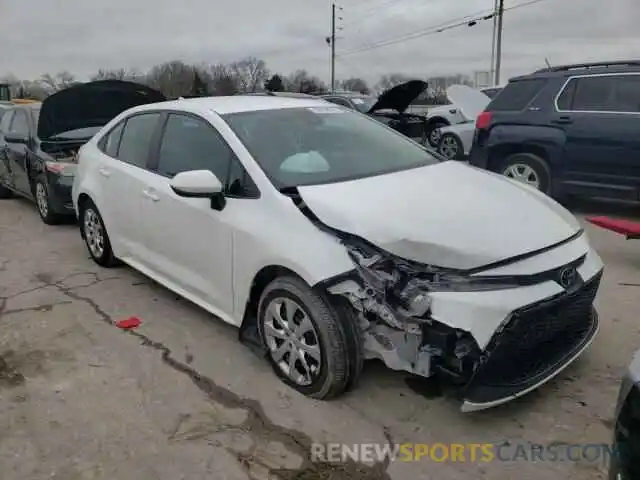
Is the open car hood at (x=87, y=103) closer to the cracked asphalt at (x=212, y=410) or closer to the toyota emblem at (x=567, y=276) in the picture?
the cracked asphalt at (x=212, y=410)

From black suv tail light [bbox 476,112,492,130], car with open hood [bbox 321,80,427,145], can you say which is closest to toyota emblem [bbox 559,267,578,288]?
black suv tail light [bbox 476,112,492,130]

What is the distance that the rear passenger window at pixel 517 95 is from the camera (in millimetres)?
7500

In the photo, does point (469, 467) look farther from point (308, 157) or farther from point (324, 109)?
point (324, 109)

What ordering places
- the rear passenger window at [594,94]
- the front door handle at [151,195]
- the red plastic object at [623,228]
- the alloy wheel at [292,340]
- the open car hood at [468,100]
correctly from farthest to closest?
1. the open car hood at [468,100]
2. the rear passenger window at [594,94]
3. the red plastic object at [623,228]
4. the front door handle at [151,195]
5. the alloy wheel at [292,340]

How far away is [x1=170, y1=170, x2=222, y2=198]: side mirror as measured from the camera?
3.49m

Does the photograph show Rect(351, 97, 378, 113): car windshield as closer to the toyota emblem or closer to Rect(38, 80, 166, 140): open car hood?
Rect(38, 80, 166, 140): open car hood

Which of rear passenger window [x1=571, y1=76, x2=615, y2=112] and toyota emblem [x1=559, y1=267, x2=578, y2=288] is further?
rear passenger window [x1=571, y1=76, x2=615, y2=112]

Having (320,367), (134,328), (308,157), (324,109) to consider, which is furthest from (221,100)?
(320,367)

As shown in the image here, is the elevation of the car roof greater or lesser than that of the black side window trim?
greater

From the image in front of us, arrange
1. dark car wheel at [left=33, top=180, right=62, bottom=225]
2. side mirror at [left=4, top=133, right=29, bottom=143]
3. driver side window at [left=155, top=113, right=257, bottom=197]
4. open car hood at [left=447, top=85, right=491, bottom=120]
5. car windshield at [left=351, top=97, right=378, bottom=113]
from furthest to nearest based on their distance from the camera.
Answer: car windshield at [left=351, top=97, right=378, bottom=113]
open car hood at [left=447, top=85, right=491, bottom=120]
side mirror at [left=4, top=133, right=29, bottom=143]
dark car wheel at [left=33, top=180, right=62, bottom=225]
driver side window at [left=155, top=113, right=257, bottom=197]

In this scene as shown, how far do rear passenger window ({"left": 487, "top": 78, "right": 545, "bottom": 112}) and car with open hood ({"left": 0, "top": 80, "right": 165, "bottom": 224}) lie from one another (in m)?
4.78

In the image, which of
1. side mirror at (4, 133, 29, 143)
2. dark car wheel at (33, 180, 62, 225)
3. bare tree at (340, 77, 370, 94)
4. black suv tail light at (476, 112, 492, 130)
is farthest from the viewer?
bare tree at (340, 77, 370, 94)

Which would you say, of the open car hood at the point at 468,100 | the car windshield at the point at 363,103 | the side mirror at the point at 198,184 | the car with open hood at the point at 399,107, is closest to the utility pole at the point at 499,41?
the car windshield at the point at 363,103

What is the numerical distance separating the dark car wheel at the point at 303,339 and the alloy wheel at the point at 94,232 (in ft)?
8.67
